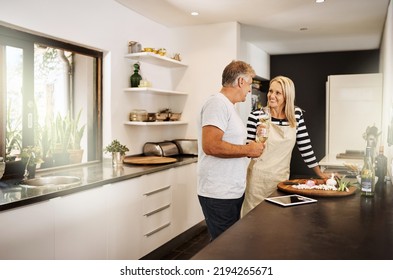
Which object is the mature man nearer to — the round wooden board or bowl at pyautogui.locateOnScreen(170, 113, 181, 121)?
the round wooden board

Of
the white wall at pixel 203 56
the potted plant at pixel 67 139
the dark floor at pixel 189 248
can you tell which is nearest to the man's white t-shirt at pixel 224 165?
the dark floor at pixel 189 248

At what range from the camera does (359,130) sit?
506 cm

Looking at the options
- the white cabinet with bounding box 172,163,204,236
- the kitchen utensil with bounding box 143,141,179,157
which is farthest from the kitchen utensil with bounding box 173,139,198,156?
the white cabinet with bounding box 172,163,204,236

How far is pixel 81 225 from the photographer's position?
2420 millimetres

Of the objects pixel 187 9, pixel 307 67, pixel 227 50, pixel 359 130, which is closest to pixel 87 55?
pixel 187 9

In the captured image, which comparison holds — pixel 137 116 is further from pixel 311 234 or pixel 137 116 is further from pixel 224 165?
pixel 311 234

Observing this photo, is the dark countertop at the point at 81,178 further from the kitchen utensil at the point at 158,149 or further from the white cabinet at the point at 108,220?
the kitchen utensil at the point at 158,149

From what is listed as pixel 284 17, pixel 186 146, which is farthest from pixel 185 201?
pixel 284 17

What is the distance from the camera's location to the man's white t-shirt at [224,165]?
2.09 meters

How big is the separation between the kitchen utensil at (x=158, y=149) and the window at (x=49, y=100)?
60 cm

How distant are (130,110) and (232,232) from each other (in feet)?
8.97

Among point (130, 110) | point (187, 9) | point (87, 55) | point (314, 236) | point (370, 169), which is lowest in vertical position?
point (314, 236)

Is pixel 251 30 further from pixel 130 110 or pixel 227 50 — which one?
pixel 130 110

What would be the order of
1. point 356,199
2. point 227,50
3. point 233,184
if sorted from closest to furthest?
point 356,199 → point 233,184 → point 227,50
